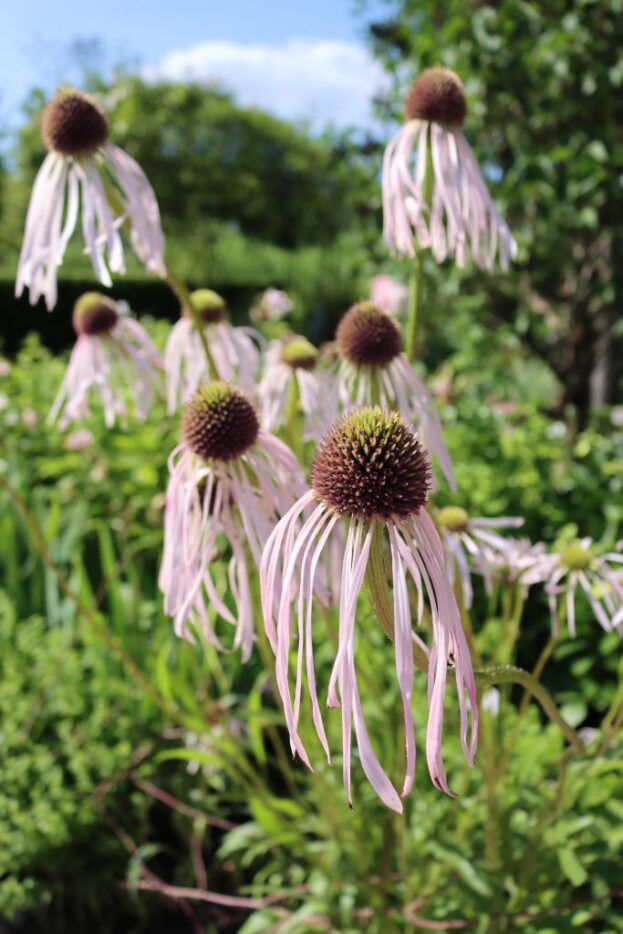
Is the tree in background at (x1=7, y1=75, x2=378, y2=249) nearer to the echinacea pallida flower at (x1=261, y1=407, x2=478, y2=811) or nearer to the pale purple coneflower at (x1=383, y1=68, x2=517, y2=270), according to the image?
the pale purple coneflower at (x1=383, y1=68, x2=517, y2=270)

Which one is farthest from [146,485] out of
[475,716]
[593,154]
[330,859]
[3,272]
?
[3,272]

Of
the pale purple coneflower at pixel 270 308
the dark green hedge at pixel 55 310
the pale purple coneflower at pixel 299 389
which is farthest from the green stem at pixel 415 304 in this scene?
the dark green hedge at pixel 55 310

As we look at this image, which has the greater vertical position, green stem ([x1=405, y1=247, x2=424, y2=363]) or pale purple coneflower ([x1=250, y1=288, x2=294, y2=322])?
pale purple coneflower ([x1=250, y1=288, x2=294, y2=322])

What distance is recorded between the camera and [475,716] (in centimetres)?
56

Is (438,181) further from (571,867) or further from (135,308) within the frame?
(135,308)

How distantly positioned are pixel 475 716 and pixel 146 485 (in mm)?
2220

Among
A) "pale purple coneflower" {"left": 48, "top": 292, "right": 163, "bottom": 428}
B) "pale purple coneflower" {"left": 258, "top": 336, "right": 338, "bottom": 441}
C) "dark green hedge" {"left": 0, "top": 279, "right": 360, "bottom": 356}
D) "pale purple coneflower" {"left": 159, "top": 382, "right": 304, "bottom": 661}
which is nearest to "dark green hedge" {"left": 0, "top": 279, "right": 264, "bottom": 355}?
"dark green hedge" {"left": 0, "top": 279, "right": 360, "bottom": 356}

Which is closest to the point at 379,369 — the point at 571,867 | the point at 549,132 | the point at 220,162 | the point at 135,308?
the point at 571,867

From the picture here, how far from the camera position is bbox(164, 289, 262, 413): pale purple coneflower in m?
1.44

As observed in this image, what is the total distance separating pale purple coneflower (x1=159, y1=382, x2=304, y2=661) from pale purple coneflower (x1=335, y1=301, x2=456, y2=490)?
0.70 feet

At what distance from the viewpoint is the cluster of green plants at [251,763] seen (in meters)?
1.27

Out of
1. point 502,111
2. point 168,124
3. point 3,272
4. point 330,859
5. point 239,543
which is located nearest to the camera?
point 239,543

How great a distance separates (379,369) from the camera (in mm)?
1128

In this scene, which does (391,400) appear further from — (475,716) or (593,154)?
(593,154)
